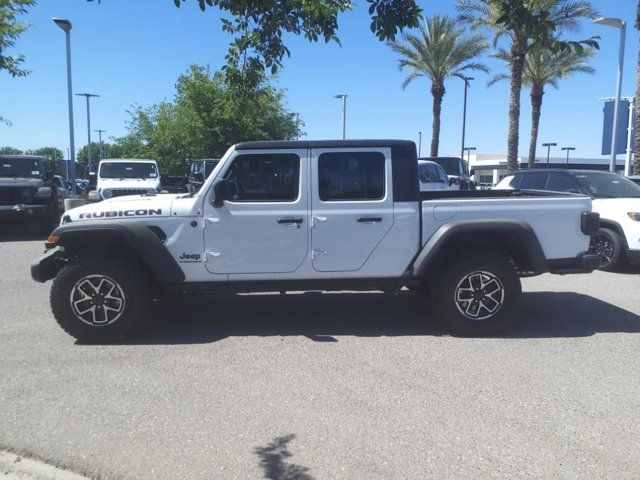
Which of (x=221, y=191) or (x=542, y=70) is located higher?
(x=542, y=70)

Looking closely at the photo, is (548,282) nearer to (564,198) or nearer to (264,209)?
(564,198)

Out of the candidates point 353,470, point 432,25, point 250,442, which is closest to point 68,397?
point 250,442

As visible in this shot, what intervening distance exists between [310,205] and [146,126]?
115 ft

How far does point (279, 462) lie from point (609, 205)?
26.2 ft

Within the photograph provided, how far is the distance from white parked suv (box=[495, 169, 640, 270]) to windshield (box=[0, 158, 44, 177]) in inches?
484

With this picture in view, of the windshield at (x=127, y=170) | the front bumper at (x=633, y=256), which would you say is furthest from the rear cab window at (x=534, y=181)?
the windshield at (x=127, y=170)

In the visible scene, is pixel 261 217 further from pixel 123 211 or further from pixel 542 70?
pixel 542 70

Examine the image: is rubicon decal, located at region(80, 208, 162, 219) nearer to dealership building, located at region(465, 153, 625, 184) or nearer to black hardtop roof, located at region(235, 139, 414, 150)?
black hardtop roof, located at region(235, 139, 414, 150)

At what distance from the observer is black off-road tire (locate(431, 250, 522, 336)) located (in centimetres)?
560

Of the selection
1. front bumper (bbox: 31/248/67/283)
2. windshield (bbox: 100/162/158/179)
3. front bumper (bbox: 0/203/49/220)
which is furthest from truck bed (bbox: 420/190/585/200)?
windshield (bbox: 100/162/158/179)

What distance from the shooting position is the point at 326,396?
4219mm

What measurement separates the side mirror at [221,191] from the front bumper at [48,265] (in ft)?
5.34

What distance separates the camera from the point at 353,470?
320cm

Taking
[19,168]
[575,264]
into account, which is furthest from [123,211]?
[19,168]
